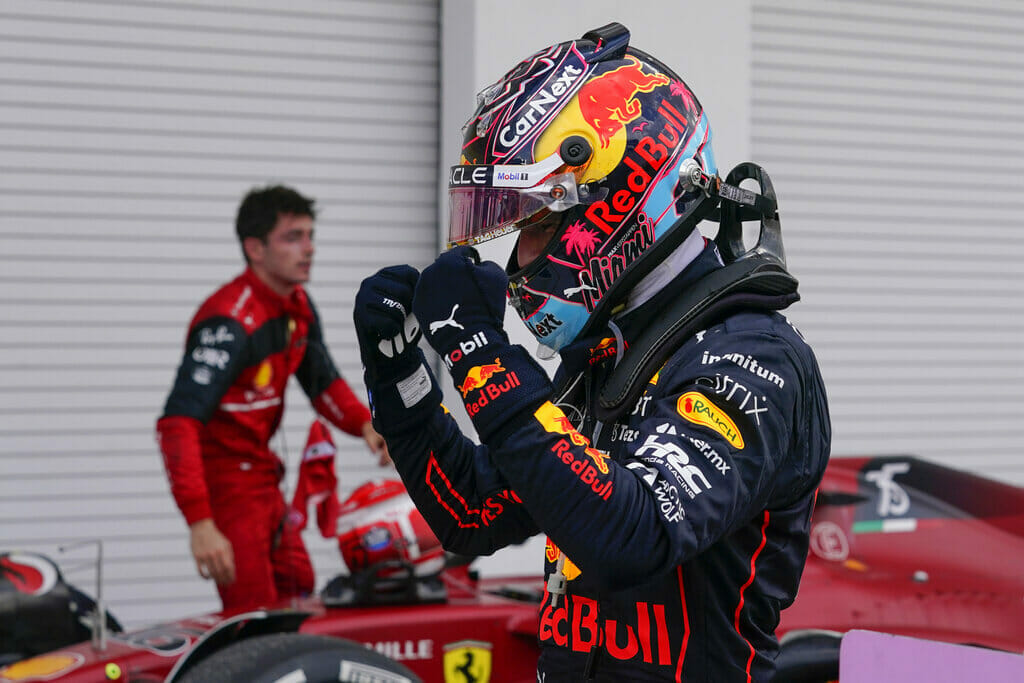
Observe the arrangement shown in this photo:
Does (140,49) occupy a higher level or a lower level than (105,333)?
higher

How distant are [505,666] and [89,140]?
12.7 feet

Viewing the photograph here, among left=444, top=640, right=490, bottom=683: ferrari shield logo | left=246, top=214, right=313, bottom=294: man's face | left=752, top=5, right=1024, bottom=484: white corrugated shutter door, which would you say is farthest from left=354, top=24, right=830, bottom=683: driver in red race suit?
left=752, top=5, right=1024, bottom=484: white corrugated shutter door

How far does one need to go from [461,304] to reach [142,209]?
16.6 ft

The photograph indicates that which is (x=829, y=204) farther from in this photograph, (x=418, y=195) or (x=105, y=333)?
(x=105, y=333)

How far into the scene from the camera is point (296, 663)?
9.87 ft

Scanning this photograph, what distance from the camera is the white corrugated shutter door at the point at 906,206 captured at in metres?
7.39

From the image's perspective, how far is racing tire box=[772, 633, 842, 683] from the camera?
3.02m

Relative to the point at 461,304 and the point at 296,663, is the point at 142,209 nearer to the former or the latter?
the point at 296,663

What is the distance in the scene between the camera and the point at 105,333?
6.02 metres

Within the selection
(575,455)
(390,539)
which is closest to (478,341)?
(575,455)

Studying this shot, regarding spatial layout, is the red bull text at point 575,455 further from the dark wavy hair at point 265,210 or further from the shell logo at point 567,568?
the dark wavy hair at point 265,210

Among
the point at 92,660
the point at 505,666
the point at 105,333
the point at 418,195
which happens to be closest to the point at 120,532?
the point at 105,333

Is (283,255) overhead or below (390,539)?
overhead

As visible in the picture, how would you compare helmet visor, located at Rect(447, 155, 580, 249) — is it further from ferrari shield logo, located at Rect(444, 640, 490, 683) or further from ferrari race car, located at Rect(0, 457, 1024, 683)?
ferrari shield logo, located at Rect(444, 640, 490, 683)
